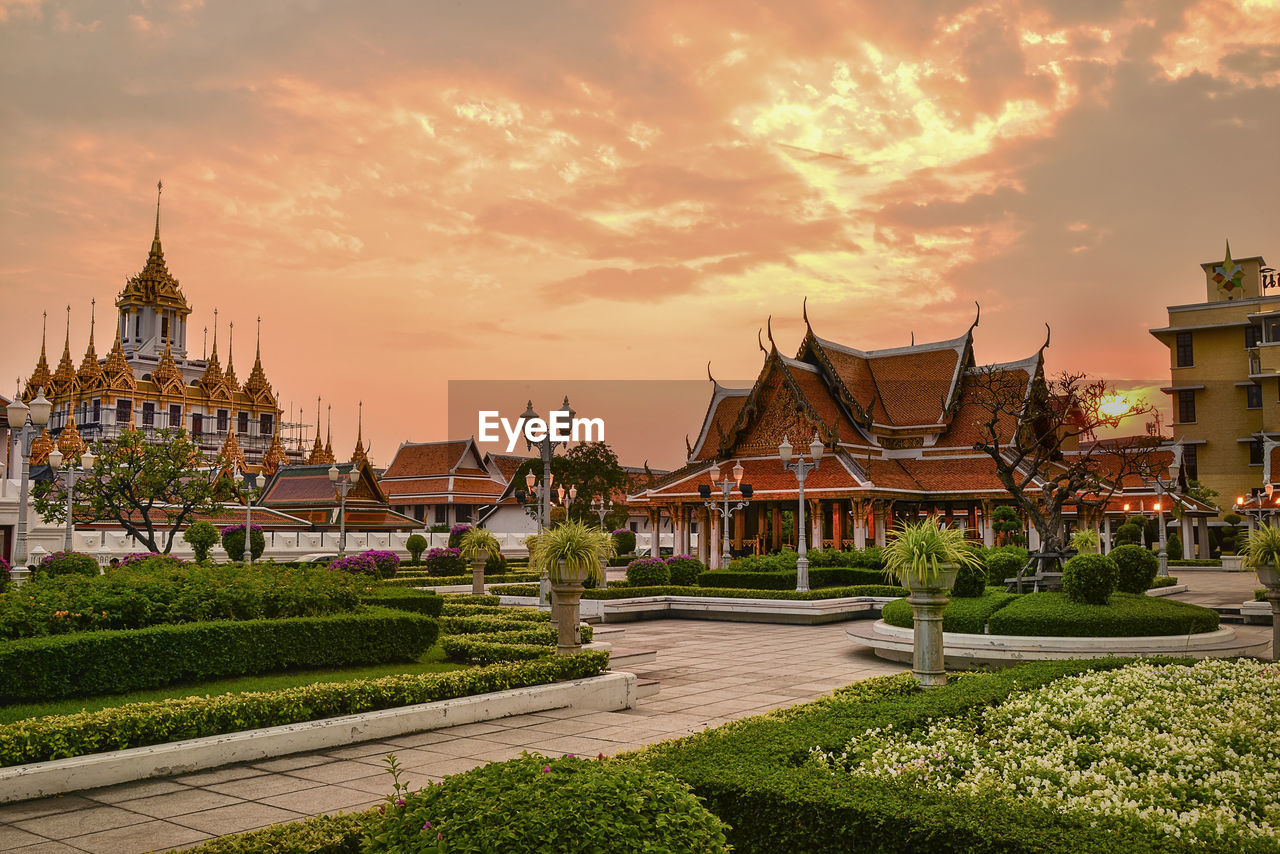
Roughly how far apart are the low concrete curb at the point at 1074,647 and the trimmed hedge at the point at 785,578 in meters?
10.7

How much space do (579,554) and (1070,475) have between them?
9.60m

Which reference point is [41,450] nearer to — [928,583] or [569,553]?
[569,553]

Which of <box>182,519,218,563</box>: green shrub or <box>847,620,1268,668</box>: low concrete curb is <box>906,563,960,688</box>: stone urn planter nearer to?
<box>847,620,1268,668</box>: low concrete curb

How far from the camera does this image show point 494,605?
64.4 ft

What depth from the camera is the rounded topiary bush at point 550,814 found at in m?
3.34

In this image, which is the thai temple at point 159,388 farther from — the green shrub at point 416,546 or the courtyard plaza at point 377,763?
the courtyard plaza at point 377,763

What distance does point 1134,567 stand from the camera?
14.9 m

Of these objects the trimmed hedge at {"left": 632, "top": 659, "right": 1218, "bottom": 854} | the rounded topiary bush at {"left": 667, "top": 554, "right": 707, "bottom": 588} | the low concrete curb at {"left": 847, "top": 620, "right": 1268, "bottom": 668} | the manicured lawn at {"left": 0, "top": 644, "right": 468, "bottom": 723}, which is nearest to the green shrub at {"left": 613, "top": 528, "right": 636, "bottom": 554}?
the rounded topiary bush at {"left": 667, "top": 554, "right": 707, "bottom": 588}

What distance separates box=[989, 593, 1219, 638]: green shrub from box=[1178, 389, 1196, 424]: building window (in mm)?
50003

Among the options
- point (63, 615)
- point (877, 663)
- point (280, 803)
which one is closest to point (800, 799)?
point (280, 803)

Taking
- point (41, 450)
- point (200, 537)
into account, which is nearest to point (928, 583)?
point (200, 537)

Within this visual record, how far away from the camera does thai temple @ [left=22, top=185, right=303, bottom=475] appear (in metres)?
78.8

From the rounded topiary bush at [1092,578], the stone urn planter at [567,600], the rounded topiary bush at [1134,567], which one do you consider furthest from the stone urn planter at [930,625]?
the rounded topiary bush at [1134,567]

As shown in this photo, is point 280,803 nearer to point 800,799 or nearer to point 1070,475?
point 800,799
